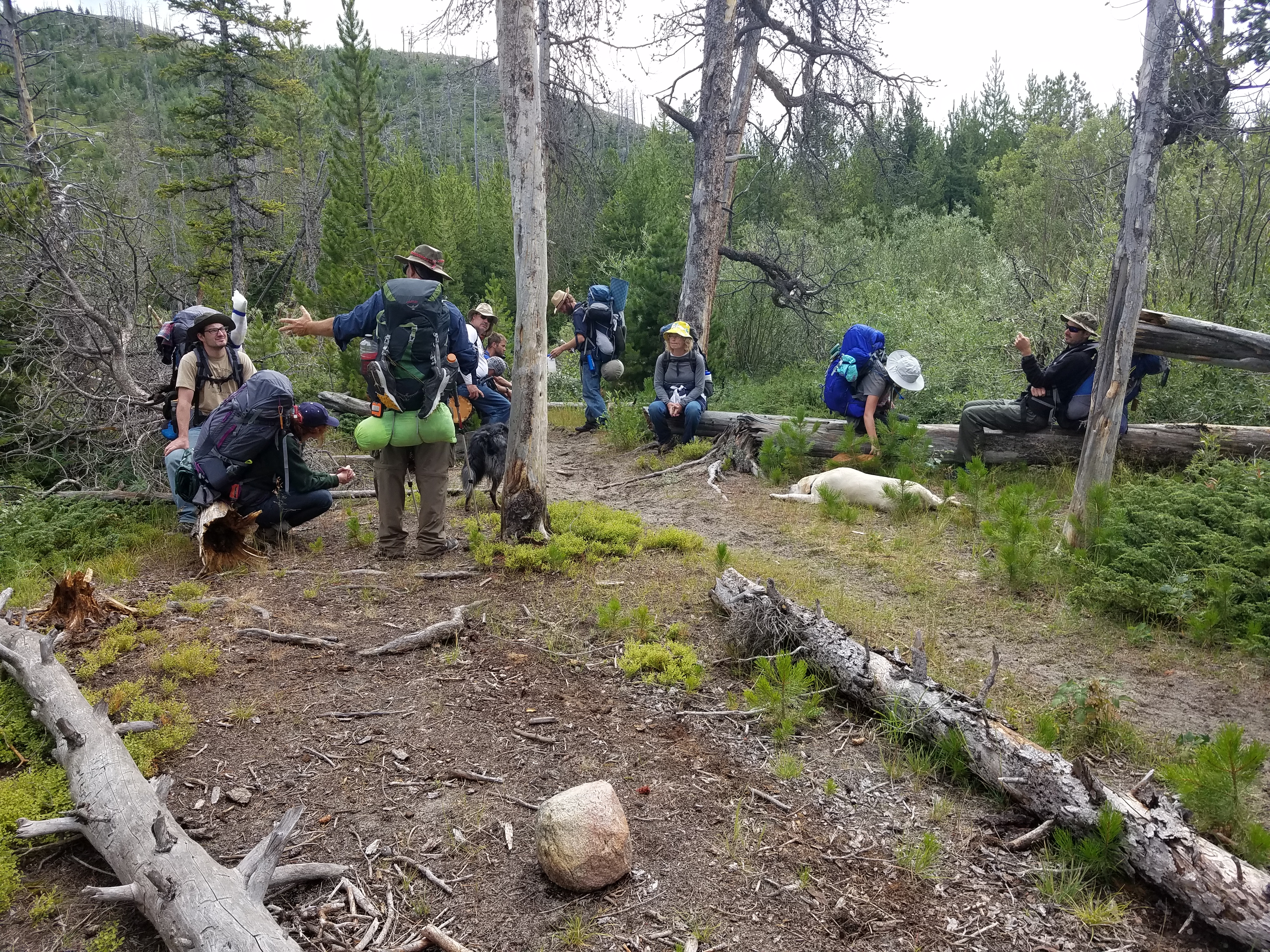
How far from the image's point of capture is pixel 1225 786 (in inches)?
106

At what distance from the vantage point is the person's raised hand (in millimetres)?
5145

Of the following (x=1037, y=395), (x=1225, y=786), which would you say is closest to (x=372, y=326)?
(x=1225, y=786)

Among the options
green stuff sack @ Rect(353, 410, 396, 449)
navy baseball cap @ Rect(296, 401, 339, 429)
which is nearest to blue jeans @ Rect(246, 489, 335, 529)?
navy baseball cap @ Rect(296, 401, 339, 429)

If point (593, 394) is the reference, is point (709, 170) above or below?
above

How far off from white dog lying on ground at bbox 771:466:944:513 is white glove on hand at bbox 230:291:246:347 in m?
5.16

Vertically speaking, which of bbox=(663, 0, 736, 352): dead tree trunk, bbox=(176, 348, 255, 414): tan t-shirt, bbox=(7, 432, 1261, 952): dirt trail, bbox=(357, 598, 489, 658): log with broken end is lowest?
bbox=(7, 432, 1261, 952): dirt trail

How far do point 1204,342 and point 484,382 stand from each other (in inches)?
265

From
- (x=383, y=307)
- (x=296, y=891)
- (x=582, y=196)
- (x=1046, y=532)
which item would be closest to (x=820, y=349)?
(x=582, y=196)

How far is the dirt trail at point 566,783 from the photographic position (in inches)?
98.7

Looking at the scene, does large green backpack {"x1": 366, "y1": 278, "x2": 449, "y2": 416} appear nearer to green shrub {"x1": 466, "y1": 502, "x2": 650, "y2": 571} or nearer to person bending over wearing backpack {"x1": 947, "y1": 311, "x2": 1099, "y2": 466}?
green shrub {"x1": 466, "y1": 502, "x2": 650, "y2": 571}

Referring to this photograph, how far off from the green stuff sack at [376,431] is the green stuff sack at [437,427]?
8 centimetres

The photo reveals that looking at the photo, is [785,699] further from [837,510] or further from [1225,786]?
[837,510]

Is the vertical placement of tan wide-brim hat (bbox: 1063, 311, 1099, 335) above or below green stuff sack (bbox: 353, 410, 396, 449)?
above

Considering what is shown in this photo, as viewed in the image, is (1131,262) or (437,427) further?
(437,427)
